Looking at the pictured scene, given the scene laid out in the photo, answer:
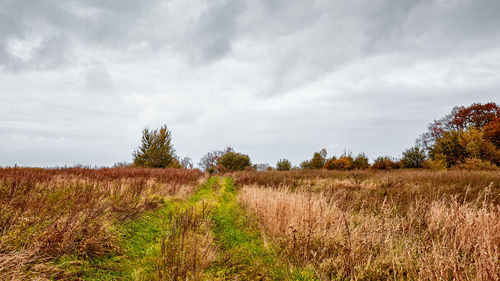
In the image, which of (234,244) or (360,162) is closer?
(234,244)

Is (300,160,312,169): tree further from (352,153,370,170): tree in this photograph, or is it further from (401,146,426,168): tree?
(401,146,426,168): tree

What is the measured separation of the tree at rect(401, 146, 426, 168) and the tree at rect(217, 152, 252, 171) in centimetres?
2582

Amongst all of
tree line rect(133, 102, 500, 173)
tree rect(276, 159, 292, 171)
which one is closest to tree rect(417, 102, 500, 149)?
tree line rect(133, 102, 500, 173)

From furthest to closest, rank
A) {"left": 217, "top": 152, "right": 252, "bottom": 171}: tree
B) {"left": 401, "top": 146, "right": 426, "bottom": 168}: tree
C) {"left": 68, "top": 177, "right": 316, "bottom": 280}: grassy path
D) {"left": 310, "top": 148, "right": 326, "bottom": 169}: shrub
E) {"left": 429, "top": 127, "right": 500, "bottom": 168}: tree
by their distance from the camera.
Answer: {"left": 217, "top": 152, "right": 252, "bottom": 171}: tree
{"left": 310, "top": 148, "right": 326, "bottom": 169}: shrub
{"left": 401, "top": 146, "right": 426, "bottom": 168}: tree
{"left": 429, "top": 127, "right": 500, "bottom": 168}: tree
{"left": 68, "top": 177, "right": 316, "bottom": 280}: grassy path

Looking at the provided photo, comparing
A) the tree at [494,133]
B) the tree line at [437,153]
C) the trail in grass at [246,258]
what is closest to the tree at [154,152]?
the tree line at [437,153]

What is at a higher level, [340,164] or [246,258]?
[340,164]

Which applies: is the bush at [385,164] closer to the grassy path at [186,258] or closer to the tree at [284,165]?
the tree at [284,165]

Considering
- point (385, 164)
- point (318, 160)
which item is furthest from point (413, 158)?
point (318, 160)

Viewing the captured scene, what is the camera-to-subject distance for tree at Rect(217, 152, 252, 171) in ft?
141

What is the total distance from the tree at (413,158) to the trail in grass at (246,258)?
3133 cm

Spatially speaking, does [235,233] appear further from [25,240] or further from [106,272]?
[25,240]

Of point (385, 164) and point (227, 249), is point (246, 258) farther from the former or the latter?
point (385, 164)

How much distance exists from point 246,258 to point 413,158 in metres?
33.6

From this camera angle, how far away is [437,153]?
2559cm
